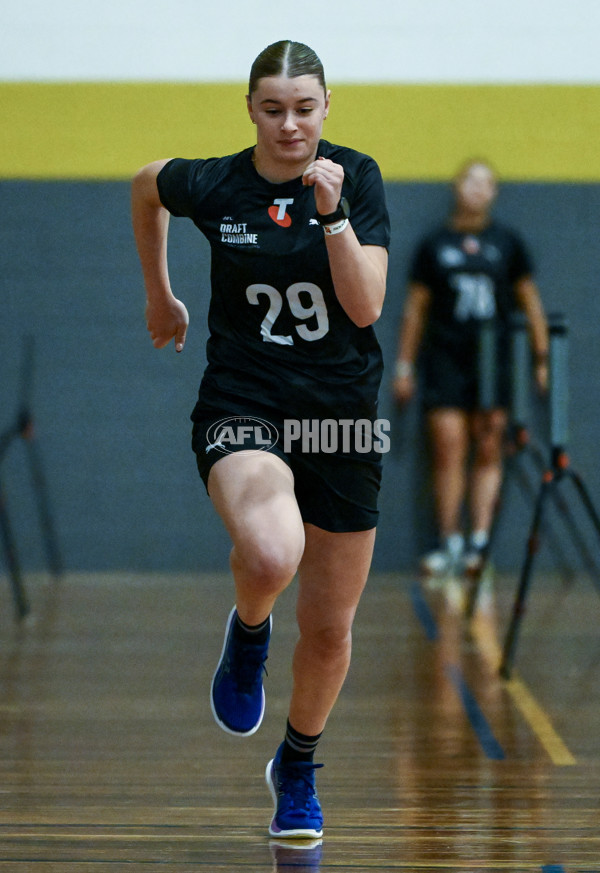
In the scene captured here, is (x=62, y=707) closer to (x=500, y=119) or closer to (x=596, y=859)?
(x=596, y=859)

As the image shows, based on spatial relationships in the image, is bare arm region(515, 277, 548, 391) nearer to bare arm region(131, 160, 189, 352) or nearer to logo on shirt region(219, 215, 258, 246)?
bare arm region(131, 160, 189, 352)

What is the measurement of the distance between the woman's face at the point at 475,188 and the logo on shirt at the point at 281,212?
3.63 meters

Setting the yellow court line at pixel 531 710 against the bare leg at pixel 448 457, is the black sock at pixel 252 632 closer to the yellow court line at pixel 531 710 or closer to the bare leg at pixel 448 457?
the yellow court line at pixel 531 710

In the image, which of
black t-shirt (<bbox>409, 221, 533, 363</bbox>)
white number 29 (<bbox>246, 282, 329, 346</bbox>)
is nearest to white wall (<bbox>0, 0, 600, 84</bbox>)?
black t-shirt (<bbox>409, 221, 533, 363</bbox>)

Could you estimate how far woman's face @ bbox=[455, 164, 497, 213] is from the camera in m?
5.64

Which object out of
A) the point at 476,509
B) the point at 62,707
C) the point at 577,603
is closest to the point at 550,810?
the point at 62,707

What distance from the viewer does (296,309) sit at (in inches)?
85.9

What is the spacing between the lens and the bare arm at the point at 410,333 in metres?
5.75

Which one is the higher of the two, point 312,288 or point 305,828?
point 312,288

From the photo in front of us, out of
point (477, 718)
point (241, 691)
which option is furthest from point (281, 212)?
point (477, 718)

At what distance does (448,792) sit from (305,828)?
50 centimetres

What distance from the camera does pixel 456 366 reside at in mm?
5730

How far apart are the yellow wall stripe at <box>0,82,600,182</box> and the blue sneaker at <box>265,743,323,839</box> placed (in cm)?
394

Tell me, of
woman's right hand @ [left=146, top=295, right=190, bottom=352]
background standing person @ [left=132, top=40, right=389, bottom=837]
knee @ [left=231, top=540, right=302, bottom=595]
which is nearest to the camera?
knee @ [left=231, top=540, right=302, bottom=595]
